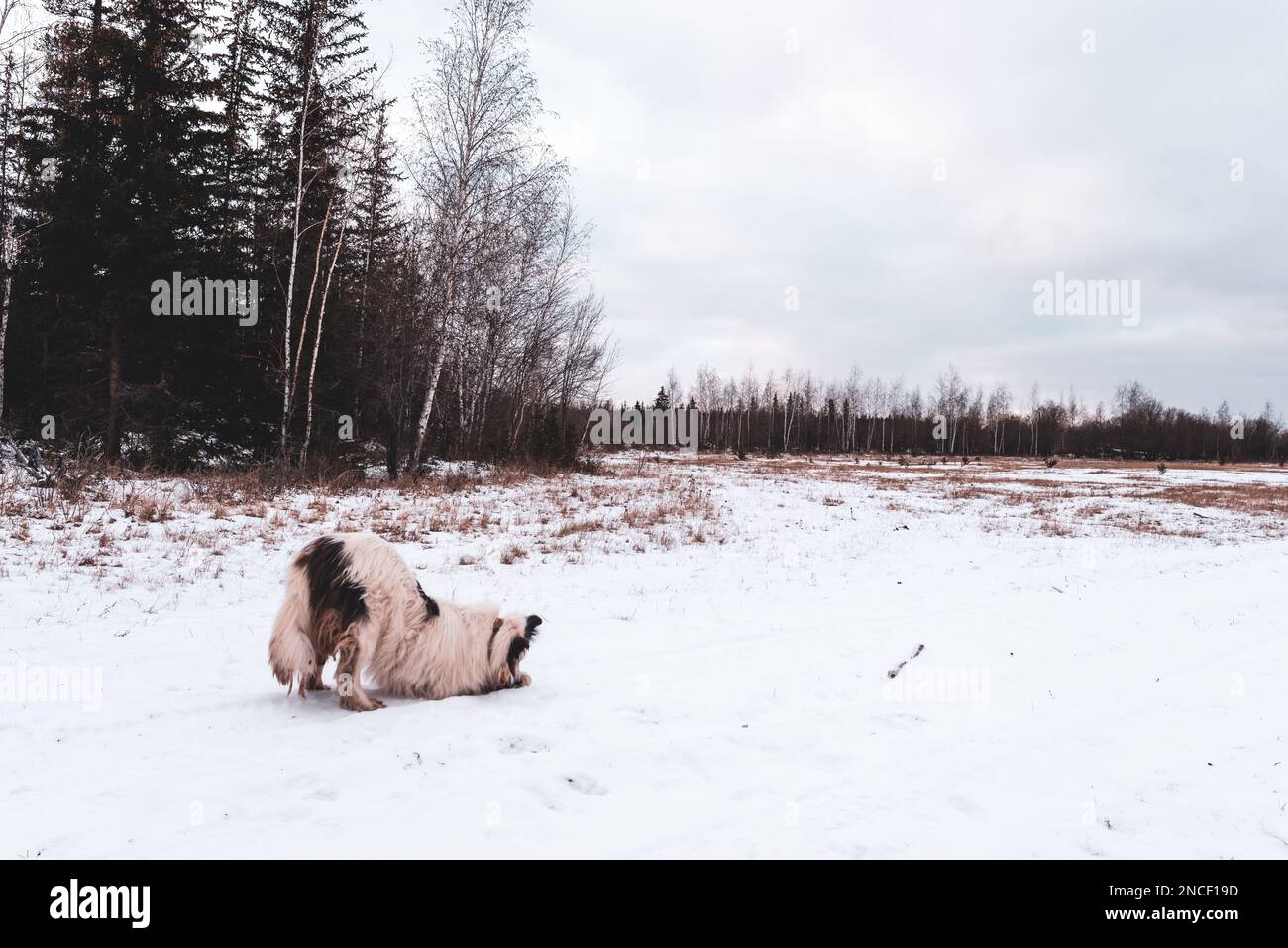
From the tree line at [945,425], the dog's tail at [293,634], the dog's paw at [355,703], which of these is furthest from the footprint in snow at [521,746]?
the tree line at [945,425]

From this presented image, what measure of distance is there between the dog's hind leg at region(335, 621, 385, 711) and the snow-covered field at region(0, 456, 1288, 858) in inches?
6.2

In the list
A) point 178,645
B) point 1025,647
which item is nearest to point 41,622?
point 178,645

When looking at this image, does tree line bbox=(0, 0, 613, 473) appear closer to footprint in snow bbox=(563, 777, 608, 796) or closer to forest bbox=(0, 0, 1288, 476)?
forest bbox=(0, 0, 1288, 476)

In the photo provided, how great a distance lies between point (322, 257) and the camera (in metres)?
17.2

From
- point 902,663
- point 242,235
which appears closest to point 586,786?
point 902,663

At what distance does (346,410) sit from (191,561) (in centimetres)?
1164

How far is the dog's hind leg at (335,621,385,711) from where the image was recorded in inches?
163

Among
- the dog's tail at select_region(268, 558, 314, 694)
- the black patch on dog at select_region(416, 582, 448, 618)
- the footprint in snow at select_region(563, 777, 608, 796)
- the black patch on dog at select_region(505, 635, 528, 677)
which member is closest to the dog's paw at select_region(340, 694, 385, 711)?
the dog's tail at select_region(268, 558, 314, 694)

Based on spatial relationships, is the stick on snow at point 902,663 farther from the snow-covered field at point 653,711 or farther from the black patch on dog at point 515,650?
the black patch on dog at point 515,650

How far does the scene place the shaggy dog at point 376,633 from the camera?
4.14 m

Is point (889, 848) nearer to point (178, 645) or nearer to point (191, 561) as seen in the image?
point (178, 645)

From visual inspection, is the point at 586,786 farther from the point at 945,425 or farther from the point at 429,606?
the point at 945,425

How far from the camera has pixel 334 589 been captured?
4.11m

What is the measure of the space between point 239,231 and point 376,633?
54.9 ft
